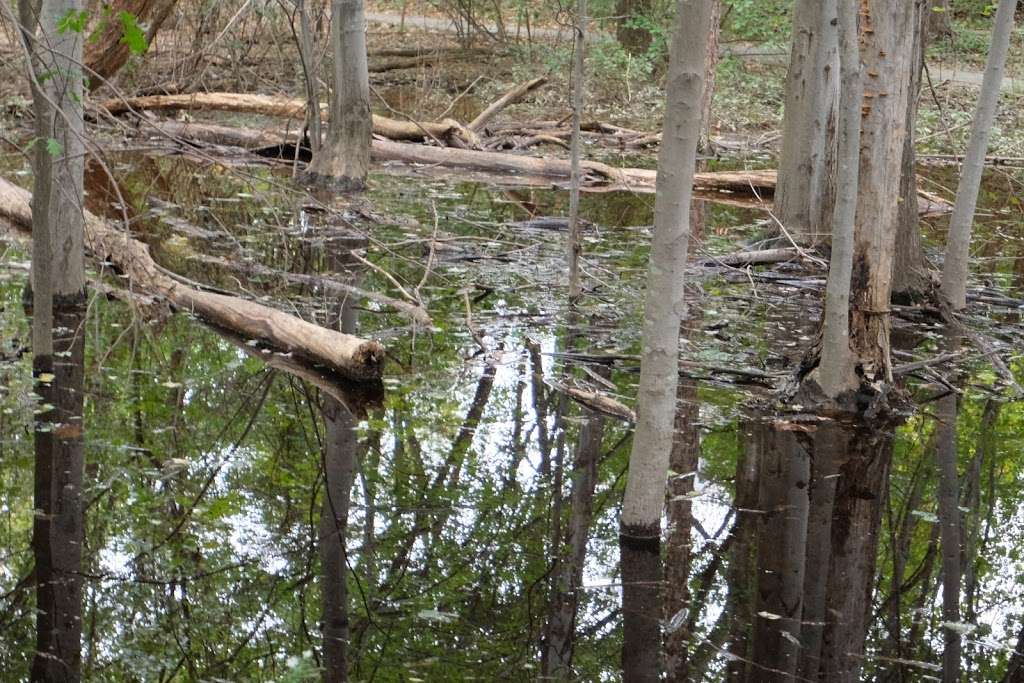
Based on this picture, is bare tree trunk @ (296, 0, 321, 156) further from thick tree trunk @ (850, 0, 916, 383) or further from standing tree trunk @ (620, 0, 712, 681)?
standing tree trunk @ (620, 0, 712, 681)

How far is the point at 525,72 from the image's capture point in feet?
87.5

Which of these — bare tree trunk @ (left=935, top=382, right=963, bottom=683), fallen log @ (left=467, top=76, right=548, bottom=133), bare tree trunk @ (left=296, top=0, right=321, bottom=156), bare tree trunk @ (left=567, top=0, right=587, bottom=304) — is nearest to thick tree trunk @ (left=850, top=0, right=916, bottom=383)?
bare tree trunk @ (left=935, top=382, right=963, bottom=683)

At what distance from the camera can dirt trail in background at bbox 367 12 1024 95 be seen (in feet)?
86.2

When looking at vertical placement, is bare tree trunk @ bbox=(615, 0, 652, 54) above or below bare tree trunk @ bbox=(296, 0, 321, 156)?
above

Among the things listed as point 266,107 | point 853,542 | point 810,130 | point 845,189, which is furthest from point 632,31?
point 853,542

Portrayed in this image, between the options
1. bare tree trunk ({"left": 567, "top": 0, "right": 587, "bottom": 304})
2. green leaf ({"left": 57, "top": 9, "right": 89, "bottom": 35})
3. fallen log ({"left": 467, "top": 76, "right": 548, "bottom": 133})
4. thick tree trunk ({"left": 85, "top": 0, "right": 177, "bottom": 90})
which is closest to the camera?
green leaf ({"left": 57, "top": 9, "right": 89, "bottom": 35})

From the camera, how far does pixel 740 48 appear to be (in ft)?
103

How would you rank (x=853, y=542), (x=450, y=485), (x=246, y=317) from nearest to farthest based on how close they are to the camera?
(x=853, y=542) < (x=450, y=485) < (x=246, y=317)

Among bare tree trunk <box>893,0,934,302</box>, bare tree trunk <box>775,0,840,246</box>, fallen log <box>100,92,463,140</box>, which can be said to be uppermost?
fallen log <box>100,92,463,140</box>

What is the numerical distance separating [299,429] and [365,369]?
82cm

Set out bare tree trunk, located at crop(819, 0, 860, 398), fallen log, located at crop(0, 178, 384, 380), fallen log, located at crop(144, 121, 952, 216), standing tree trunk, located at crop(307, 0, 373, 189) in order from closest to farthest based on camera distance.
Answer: bare tree trunk, located at crop(819, 0, 860, 398) < fallen log, located at crop(0, 178, 384, 380) < standing tree trunk, located at crop(307, 0, 373, 189) < fallen log, located at crop(144, 121, 952, 216)

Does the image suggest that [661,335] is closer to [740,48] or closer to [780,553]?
[780,553]

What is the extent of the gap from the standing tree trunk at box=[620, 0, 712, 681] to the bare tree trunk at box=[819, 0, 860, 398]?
196 centimetres

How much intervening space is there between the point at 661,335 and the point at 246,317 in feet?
13.5
